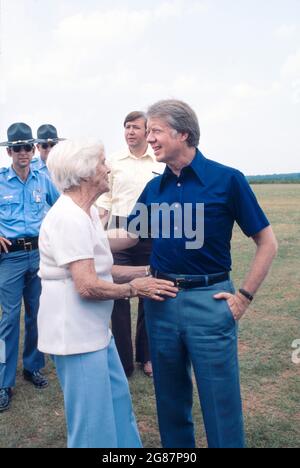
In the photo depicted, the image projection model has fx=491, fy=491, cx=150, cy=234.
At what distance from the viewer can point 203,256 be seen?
8.48ft

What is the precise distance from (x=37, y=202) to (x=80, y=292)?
243cm

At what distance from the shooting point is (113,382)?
2637 millimetres

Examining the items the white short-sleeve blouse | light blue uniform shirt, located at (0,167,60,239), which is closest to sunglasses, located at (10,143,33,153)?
light blue uniform shirt, located at (0,167,60,239)

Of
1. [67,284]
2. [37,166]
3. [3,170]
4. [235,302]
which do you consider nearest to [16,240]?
[3,170]

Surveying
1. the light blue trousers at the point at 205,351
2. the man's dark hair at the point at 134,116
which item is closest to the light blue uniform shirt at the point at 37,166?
the man's dark hair at the point at 134,116

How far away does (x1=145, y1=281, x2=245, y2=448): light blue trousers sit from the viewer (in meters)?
2.59

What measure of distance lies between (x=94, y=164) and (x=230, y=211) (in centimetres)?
76

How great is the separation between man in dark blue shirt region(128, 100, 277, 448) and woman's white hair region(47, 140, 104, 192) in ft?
1.30

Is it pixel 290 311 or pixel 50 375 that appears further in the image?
pixel 290 311

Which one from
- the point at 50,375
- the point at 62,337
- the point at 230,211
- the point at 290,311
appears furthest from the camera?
the point at 290,311

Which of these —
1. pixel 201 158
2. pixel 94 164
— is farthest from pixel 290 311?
pixel 94 164

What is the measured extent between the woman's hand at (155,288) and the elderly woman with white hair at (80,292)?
0.02m
